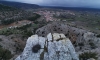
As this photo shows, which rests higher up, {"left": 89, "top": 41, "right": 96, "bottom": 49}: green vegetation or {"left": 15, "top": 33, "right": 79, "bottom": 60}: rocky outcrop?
{"left": 15, "top": 33, "right": 79, "bottom": 60}: rocky outcrop

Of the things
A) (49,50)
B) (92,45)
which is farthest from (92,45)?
(49,50)

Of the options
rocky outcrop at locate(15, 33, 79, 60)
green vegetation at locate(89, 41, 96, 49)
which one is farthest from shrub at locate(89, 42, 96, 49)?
rocky outcrop at locate(15, 33, 79, 60)

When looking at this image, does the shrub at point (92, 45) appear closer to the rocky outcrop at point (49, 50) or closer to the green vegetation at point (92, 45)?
the green vegetation at point (92, 45)

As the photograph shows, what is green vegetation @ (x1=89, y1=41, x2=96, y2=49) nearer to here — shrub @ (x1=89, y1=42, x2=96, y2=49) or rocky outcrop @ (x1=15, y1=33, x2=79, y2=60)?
shrub @ (x1=89, y1=42, x2=96, y2=49)

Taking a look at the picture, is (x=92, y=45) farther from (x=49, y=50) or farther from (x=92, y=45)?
(x=49, y=50)

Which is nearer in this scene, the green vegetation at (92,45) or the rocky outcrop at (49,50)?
the rocky outcrop at (49,50)

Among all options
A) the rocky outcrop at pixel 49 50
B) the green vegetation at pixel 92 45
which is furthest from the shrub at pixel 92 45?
the rocky outcrop at pixel 49 50

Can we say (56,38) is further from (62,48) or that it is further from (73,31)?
(73,31)

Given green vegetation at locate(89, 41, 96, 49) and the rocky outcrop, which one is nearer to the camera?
the rocky outcrop
